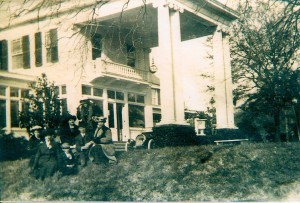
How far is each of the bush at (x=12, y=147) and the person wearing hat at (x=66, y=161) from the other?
4.25 feet

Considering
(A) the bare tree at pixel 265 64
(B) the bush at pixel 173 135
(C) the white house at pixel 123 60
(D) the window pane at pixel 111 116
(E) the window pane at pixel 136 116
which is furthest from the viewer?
(E) the window pane at pixel 136 116

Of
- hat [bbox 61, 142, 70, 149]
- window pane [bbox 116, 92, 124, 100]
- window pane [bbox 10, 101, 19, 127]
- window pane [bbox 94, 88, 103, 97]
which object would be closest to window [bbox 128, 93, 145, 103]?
window pane [bbox 116, 92, 124, 100]

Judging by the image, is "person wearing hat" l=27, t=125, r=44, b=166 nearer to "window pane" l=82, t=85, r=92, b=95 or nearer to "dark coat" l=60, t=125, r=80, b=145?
"dark coat" l=60, t=125, r=80, b=145

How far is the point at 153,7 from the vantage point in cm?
1361

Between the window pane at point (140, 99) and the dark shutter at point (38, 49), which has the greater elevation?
the dark shutter at point (38, 49)

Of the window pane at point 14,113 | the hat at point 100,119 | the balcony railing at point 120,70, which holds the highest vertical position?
the balcony railing at point 120,70

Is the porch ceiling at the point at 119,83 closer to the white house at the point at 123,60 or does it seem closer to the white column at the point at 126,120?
the white house at the point at 123,60

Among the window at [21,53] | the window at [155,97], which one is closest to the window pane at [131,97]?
the window at [155,97]

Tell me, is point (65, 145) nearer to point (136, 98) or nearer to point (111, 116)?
point (111, 116)

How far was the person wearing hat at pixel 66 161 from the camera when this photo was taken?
788cm

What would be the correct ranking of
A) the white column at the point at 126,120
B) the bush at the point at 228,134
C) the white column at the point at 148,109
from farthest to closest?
the white column at the point at 148,109, the white column at the point at 126,120, the bush at the point at 228,134

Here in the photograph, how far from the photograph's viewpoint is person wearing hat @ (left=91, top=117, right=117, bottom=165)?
8.17 meters

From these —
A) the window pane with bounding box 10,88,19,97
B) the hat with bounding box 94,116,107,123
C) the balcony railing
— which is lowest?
the hat with bounding box 94,116,107,123

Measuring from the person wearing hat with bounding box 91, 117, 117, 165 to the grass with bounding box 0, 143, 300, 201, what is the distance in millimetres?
224
